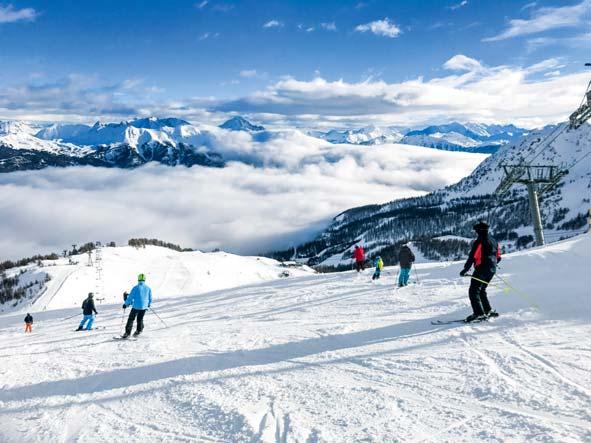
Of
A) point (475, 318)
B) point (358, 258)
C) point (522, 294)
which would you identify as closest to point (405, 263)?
point (522, 294)

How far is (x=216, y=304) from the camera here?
21359 mm

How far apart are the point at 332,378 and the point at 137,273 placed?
393 ft

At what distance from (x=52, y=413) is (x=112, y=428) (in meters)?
1.63

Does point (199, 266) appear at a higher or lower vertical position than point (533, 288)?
lower

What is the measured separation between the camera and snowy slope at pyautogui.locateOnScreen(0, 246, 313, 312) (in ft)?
327

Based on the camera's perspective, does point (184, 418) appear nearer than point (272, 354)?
Yes

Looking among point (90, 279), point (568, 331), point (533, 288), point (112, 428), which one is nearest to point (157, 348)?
point (112, 428)

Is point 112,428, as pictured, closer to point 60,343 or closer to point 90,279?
point 60,343

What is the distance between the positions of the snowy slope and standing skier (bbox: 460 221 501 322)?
84367 mm

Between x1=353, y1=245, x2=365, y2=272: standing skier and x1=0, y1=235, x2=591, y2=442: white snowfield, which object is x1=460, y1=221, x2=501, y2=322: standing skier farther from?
x1=353, y1=245, x2=365, y2=272: standing skier

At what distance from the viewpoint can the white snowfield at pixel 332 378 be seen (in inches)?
234

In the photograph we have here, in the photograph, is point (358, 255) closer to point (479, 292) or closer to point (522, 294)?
point (522, 294)

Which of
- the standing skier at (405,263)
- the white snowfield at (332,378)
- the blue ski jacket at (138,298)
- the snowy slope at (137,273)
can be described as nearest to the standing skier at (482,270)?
the white snowfield at (332,378)

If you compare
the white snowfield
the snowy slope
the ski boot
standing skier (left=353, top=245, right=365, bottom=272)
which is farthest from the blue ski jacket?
the snowy slope
